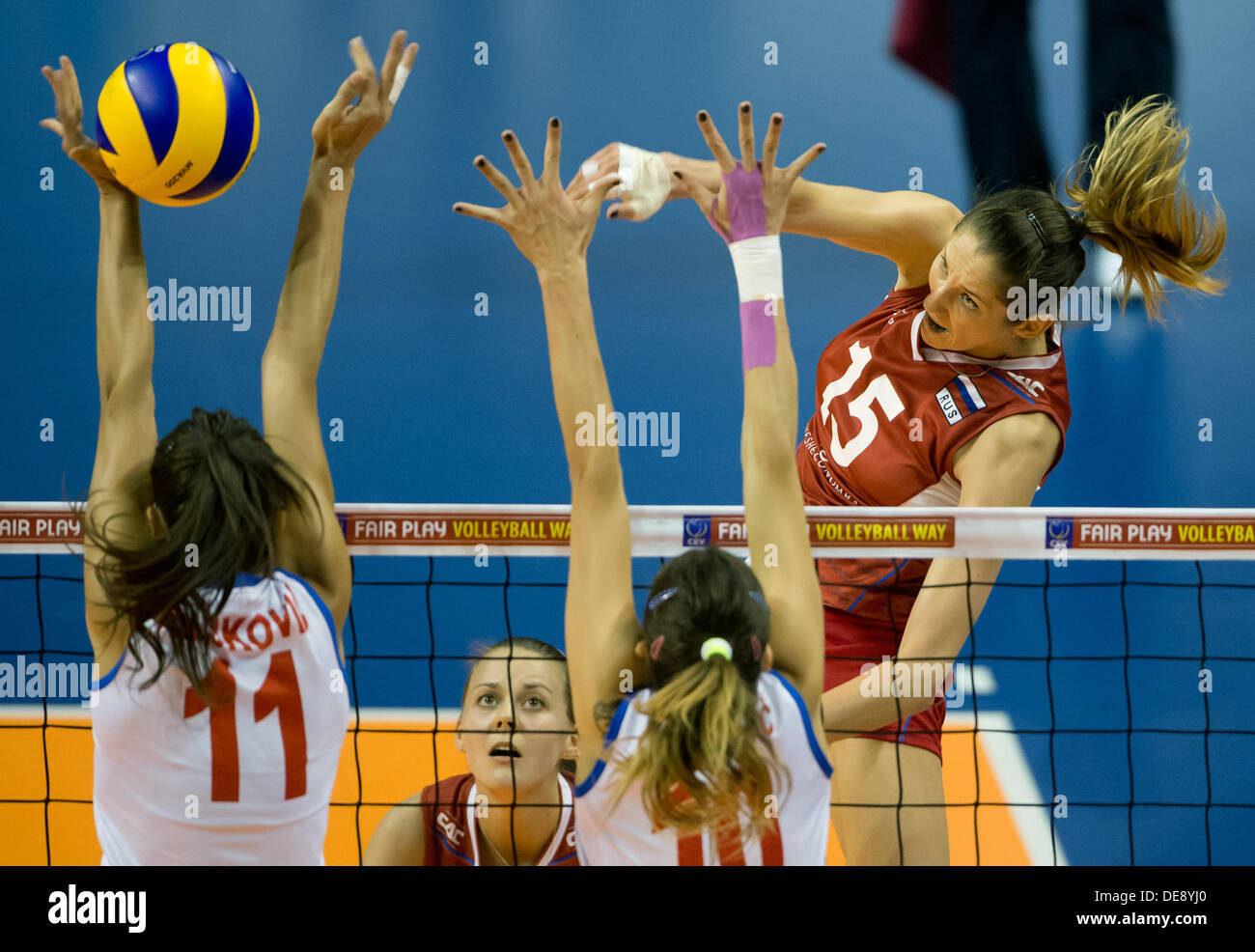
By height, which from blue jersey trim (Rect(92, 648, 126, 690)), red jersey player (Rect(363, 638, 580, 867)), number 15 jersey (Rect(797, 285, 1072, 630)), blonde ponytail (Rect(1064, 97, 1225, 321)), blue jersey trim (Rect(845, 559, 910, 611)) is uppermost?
blonde ponytail (Rect(1064, 97, 1225, 321))

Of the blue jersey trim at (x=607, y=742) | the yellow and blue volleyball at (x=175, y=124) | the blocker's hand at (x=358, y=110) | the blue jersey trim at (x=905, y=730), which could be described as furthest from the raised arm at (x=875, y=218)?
the blue jersey trim at (x=607, y=742)

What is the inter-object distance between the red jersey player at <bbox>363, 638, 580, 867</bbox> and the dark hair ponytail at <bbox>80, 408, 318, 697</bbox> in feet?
2.69

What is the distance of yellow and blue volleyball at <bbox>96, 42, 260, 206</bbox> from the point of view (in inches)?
100.0

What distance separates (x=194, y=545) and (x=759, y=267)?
104cm

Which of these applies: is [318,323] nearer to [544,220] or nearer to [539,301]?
[544,220]

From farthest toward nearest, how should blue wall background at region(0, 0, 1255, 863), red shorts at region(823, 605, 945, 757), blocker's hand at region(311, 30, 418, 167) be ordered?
blue wall background at region(0, 0, 1255, 863) < red shorts at region(823, 605, 945, 757) < blocker's hand at region(311, 30, 418, 167)

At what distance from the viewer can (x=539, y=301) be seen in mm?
5879

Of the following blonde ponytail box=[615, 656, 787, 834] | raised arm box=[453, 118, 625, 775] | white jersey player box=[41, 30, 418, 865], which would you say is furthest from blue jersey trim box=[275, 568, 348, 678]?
blonde ponytail box=[615, 656, 787, 834]

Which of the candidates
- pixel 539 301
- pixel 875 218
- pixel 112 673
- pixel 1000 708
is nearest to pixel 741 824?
pixel 112 673

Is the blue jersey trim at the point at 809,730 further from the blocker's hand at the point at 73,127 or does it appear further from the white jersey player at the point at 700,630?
the blocker's hand at the point at 73,127

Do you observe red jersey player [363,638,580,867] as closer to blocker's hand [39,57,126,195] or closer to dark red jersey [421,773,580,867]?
dark red jersey [421,773,580,867]
